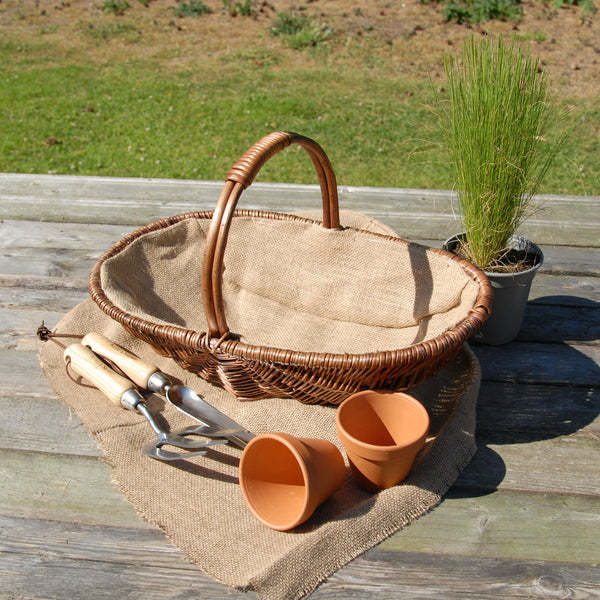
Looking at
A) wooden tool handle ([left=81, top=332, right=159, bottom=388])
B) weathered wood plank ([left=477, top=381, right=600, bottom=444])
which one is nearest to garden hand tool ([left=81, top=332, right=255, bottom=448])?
wooden tool handle ([left=81, top=332, right=159, bottom=388])

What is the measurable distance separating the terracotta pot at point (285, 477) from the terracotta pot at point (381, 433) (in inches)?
1.8

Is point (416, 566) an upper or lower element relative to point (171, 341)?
lower

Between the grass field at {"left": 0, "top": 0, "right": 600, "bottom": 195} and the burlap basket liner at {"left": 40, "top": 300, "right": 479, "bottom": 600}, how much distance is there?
201 centimetres

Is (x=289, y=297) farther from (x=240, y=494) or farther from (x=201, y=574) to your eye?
(x=201, y=574)

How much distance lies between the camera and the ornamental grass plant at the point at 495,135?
1392 millimetres

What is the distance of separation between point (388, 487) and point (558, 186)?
8.95ft

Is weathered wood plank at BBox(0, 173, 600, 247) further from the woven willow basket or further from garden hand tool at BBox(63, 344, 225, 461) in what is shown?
garden hand tool at BBox(63, 344, 225, 461)

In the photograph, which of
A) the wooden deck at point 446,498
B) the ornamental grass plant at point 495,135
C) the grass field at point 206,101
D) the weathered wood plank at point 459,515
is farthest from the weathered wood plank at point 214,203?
the weathered wood plank at point 459,515

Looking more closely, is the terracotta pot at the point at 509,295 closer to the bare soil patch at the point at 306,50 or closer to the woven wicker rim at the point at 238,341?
the woven wicker rim at the point at 238,341

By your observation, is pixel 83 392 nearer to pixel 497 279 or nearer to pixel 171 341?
pixel 171 341

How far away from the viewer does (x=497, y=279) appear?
153cm

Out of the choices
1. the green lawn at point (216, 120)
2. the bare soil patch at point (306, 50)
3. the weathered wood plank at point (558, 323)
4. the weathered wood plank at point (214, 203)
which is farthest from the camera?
the bare soil patch at point (306, 50)

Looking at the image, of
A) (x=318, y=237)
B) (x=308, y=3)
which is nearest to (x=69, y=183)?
(x=318, y=237)

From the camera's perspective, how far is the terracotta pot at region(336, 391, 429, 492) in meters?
1.07
